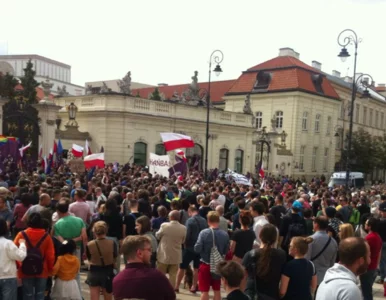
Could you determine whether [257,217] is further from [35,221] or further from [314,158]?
[314,158]

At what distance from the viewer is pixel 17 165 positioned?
18297mm

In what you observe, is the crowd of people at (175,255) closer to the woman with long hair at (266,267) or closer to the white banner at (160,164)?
the woman with long hair at (266,267)

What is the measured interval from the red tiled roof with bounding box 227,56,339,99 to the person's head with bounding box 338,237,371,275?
4262 centimetres

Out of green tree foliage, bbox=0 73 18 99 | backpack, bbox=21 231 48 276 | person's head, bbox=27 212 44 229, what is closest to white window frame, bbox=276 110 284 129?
green tree foliage, bbox=0 73 18 99

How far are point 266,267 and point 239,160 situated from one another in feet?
106

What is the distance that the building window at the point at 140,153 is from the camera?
3012 centimetres

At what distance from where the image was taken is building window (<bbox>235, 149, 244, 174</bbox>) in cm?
3697

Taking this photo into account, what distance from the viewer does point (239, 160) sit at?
122ft

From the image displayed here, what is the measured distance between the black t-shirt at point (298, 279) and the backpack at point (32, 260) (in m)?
2.89

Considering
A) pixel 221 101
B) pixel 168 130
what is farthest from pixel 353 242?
pixel 221 101

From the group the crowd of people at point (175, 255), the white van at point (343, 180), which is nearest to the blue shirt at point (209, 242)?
the crowd of people at point (175, 255)

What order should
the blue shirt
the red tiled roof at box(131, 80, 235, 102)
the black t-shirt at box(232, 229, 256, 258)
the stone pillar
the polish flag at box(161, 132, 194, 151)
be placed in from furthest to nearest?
the red tiled roof at box(131, 80, 235, 102), the stone pillar, the polish flag at box(161, 132, 194, 151), the blue shirt, the black t-shirt at box(232, 229, 256, 258)

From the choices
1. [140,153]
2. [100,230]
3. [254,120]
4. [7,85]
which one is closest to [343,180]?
[254,120]

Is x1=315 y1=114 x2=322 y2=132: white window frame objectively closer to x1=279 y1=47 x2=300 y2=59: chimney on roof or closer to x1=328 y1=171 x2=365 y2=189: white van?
x1=279 y1=47 x2=300 y2=59: chimney on roof
